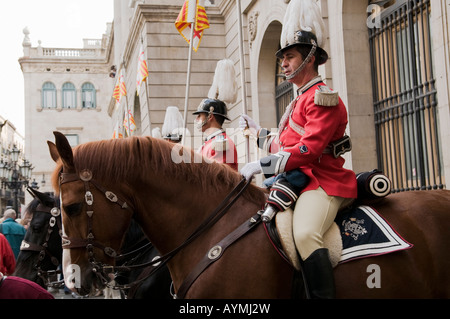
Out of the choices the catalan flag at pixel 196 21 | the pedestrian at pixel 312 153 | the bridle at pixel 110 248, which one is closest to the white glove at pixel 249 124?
the pedestrian at pixel 312 153

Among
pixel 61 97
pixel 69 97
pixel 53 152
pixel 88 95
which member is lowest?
pixel 53 152

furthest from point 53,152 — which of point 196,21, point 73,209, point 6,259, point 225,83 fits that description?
point 196,21

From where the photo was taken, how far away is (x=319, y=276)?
10.5 feet

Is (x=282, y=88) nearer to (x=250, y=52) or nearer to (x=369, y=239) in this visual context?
(x=250, y=52)

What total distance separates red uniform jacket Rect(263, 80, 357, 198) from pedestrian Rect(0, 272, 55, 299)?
1818mm

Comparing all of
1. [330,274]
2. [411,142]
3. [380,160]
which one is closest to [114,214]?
[330,274]

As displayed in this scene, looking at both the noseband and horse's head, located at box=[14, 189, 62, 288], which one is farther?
horse's head, located at box=[14, 189, 62, 288]

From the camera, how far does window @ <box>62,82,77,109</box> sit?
5900 cm

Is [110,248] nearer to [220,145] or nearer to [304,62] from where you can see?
[304,62]

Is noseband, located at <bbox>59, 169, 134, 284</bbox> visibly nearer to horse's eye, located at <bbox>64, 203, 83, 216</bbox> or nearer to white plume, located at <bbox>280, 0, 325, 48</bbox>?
horse's eye, located at <bbox>64, 203, 83, 216</bbox>

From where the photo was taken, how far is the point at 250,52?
1667 cm

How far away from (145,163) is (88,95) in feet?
193
